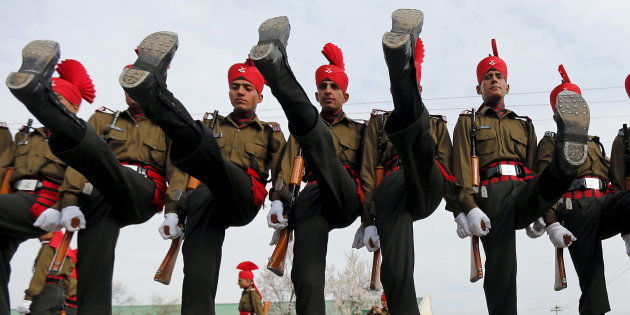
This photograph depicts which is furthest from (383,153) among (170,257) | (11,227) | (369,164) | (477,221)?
(11,227)

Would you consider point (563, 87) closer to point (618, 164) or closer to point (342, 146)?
point (618, 164)

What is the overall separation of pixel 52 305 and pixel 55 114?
6.68 metres

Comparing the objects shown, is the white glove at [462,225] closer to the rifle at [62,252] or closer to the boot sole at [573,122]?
the boot sole at [573,122]

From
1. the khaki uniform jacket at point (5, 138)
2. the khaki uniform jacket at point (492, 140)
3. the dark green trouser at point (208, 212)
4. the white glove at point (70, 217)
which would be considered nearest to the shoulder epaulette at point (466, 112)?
the khaki uniform jacket at point (492, 140)

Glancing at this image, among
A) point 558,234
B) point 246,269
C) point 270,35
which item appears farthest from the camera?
point 246,269

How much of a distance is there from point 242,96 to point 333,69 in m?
1.03

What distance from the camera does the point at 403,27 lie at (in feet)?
15.9

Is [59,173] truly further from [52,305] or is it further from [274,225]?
[52,305]

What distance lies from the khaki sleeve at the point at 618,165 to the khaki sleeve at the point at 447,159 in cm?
203

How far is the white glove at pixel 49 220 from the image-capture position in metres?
6.31

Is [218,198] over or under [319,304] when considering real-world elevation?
over

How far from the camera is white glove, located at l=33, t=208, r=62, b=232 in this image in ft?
20.7

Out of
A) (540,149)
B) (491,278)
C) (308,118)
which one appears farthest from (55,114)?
(540,149)

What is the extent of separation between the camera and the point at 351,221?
20.6 ft
